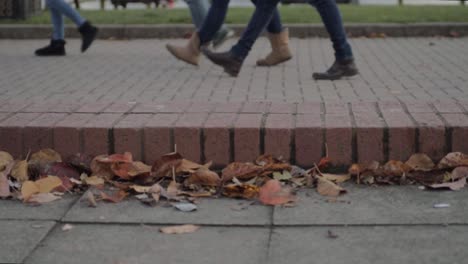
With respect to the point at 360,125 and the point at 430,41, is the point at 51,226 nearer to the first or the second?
the point at 360,125

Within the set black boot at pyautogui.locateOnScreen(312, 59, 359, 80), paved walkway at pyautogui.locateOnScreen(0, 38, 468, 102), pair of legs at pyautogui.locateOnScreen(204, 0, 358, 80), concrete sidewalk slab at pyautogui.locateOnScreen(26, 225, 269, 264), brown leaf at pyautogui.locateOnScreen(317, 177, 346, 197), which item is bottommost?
concrete sidewalk slab at pyautogui.locateOnScreen(26, 225, 269, 264)

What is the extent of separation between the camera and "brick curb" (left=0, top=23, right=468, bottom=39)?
998cm

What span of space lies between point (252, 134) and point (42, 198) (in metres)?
0.94

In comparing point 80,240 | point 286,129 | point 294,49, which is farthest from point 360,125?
point 294,49

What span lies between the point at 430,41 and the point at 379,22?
1102 mm

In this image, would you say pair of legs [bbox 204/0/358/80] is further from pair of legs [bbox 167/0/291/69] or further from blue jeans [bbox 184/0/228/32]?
blue jeans [bbox 184/0/228/32]

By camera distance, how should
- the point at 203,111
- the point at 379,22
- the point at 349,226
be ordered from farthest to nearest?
the point at 379,22, the point at 203,111, the point at 349,226

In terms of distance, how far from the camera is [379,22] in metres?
10.4

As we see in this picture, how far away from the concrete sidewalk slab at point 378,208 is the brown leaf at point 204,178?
0.36m

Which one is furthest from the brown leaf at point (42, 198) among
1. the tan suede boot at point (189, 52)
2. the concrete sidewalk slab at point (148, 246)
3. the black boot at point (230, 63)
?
the tan suede boot at point (189, 52)

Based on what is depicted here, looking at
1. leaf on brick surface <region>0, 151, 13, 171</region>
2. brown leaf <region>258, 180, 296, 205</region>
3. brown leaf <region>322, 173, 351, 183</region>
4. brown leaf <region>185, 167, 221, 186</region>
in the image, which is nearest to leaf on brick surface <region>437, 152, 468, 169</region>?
brown leaf <region>322, 173, 351, 183</region>

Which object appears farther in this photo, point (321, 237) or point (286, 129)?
point (286, 129)

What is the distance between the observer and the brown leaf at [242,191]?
12.7 ft

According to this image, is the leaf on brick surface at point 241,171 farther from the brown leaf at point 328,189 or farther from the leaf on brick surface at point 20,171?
the leaf on brick surface at point 20,171
